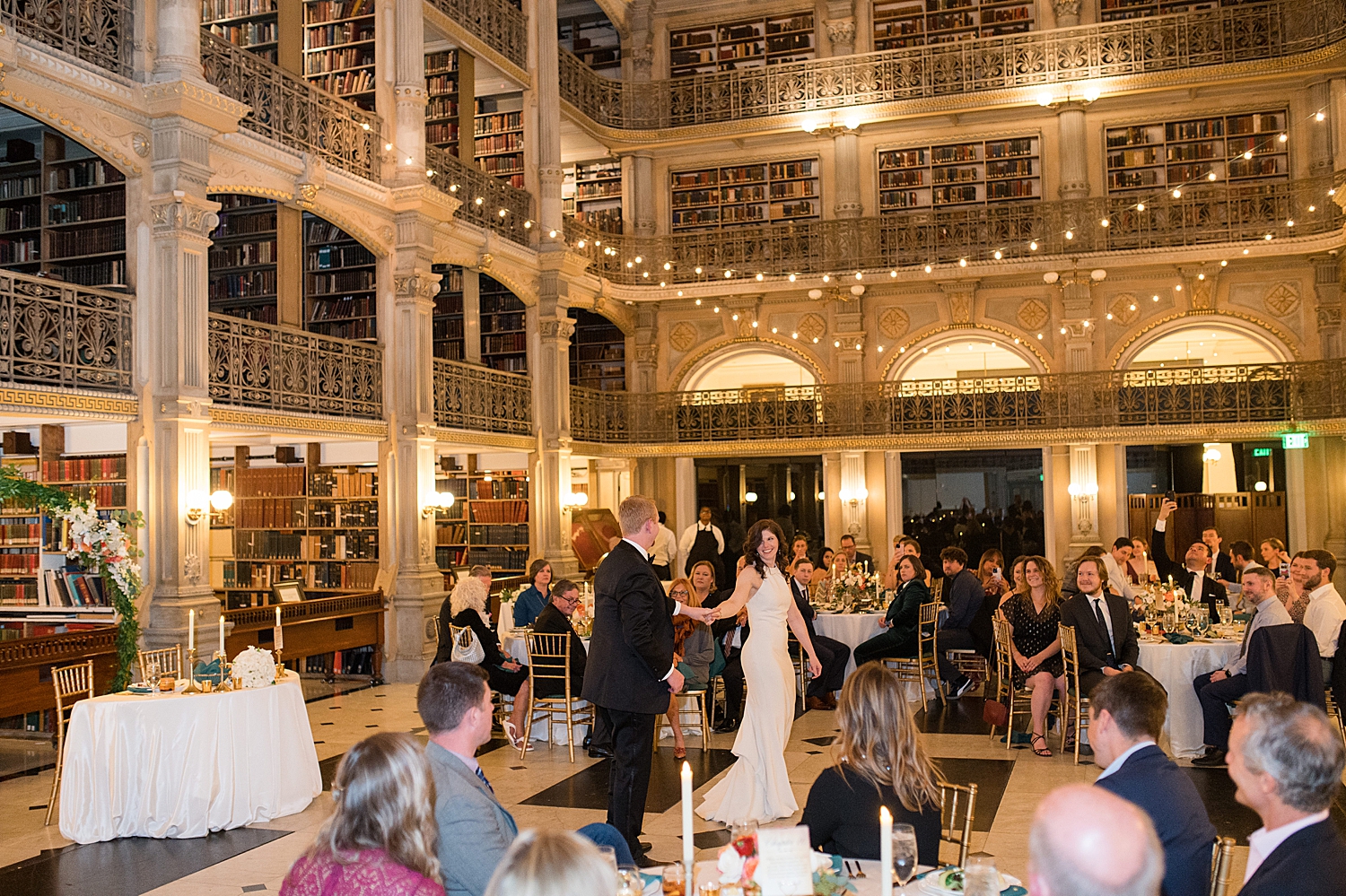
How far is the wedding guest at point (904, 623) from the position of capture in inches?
361

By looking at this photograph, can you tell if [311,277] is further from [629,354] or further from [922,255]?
[922,255]

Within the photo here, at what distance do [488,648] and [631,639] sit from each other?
11.9 ft

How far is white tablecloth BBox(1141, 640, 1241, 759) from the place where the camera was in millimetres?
7406

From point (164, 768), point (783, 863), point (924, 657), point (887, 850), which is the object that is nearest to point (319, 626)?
point (164, 768)

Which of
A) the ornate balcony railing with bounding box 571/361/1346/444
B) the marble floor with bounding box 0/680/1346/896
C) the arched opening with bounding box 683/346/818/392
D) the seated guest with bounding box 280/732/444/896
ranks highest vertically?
the arched opening with bounding box 683/346/818/392

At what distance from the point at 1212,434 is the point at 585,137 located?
10.2 m

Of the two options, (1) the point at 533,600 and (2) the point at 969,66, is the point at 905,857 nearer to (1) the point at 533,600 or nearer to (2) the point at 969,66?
Answer: (1) the point at 533,600

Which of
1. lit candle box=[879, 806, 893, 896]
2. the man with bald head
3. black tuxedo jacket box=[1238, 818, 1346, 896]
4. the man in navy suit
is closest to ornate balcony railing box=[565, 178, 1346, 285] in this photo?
the man in navy suit

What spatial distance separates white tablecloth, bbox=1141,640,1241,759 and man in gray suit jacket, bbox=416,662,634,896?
5.54m

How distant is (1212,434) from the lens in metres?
15.1

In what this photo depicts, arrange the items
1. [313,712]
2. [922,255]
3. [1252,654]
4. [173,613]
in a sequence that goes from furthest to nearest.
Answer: [922,255] < [313,712] < [173,613] < [1252,654]

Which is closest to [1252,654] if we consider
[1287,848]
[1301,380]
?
[1287,848]

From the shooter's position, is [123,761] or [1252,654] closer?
[123,761]

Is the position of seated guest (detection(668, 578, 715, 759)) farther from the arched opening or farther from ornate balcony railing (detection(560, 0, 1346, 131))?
the arched opening
